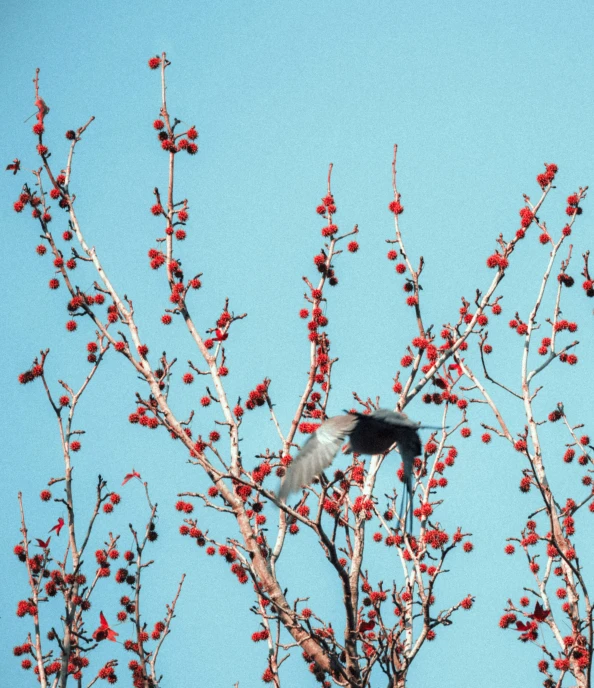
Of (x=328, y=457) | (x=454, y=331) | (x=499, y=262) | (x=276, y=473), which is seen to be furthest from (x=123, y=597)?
(x=499, y=262)

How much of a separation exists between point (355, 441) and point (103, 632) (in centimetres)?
345

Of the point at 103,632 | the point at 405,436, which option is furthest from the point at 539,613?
the point at 103,632

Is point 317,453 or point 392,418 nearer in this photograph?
point 317,453

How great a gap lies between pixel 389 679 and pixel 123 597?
3.76m

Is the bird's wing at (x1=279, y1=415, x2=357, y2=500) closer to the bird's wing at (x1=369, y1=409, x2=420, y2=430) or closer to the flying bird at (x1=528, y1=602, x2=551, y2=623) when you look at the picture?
the bird's wing at (x1=369, y1=409, x2=420, y2=430)

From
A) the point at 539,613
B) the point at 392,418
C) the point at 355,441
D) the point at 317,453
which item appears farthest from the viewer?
the point at 539,613

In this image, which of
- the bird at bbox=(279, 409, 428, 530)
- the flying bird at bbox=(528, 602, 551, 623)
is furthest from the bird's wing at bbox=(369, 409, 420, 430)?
the flying bird at bbox=(528, 602, 551, 623)

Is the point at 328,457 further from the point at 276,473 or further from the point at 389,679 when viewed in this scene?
the point at 389,679

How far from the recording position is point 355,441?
9227mm

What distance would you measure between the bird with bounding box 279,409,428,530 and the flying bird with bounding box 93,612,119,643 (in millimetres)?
2909

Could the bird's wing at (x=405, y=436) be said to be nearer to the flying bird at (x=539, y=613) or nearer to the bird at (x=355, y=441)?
the bird at (x=355, y=441)

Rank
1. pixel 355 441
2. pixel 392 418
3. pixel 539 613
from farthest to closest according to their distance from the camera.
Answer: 1. pixel 539 613
2. pixel 355 441
3. pixel 392 418

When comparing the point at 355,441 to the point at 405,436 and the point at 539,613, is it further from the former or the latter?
the point at 539,613

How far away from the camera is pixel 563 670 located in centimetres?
927
